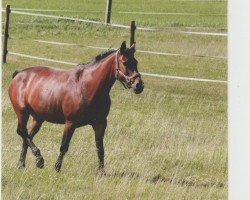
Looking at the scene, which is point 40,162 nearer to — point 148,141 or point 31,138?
point 31,138

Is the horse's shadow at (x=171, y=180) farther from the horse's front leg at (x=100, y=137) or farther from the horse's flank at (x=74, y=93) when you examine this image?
the horse's flank at (x=74, y=93)

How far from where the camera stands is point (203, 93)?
1245 centimetres

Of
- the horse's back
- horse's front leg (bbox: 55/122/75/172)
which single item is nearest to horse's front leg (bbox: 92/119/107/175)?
horse's front leg (bbox: 55/122/75/172)

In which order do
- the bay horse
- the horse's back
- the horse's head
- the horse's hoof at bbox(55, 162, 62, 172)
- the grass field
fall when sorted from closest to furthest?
the horse's head
the bay horse
the grass field
the horse's back
the horse's hoof at bbox(55, 162, 62, 172)

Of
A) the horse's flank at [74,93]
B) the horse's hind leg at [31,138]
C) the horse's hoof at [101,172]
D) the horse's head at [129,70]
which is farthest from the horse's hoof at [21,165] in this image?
the horse's head at [129,70]

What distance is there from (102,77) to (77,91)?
12.1 inches

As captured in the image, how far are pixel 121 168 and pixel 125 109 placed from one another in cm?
392

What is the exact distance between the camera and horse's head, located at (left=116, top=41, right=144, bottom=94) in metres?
6.10

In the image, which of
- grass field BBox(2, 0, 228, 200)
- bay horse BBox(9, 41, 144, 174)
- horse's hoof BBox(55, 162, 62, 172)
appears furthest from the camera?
horse's hoof BBox(55, 162, 62, 172)

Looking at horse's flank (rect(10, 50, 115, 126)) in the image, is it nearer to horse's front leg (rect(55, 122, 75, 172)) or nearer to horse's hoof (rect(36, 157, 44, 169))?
horse's front leg (rect(55, 122, 75, 172))

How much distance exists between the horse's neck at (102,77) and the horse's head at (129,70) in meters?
0.22

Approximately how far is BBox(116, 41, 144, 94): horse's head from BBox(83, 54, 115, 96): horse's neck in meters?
0.22

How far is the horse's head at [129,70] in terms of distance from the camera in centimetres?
610
